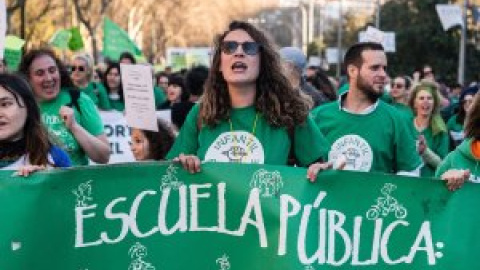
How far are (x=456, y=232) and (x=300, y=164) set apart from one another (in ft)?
2.55

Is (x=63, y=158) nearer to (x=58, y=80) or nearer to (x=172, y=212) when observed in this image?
(x=172, y=212)

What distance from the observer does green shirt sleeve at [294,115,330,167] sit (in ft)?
14.5

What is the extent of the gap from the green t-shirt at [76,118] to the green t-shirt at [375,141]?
141cm

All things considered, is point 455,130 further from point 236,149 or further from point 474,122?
point 236,149

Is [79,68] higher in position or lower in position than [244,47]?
lower

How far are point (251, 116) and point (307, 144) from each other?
28 cm

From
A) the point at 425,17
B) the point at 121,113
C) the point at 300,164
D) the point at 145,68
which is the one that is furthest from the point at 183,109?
the point at 425,17

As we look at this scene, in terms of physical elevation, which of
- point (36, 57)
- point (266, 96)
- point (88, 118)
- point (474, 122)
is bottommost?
point (88, 118)

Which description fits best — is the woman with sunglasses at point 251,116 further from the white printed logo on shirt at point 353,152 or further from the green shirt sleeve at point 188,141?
the white printed logo on shirt at point 353,152

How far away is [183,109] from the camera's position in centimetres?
923

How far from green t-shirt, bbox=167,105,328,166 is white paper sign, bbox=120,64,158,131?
1.27 metres

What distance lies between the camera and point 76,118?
5.90 metres

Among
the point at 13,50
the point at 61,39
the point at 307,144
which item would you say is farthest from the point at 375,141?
the point at 61,39

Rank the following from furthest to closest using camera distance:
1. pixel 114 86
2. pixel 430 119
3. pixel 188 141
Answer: pixel 114 86 < pixel 430 119 < pixel 188 141
